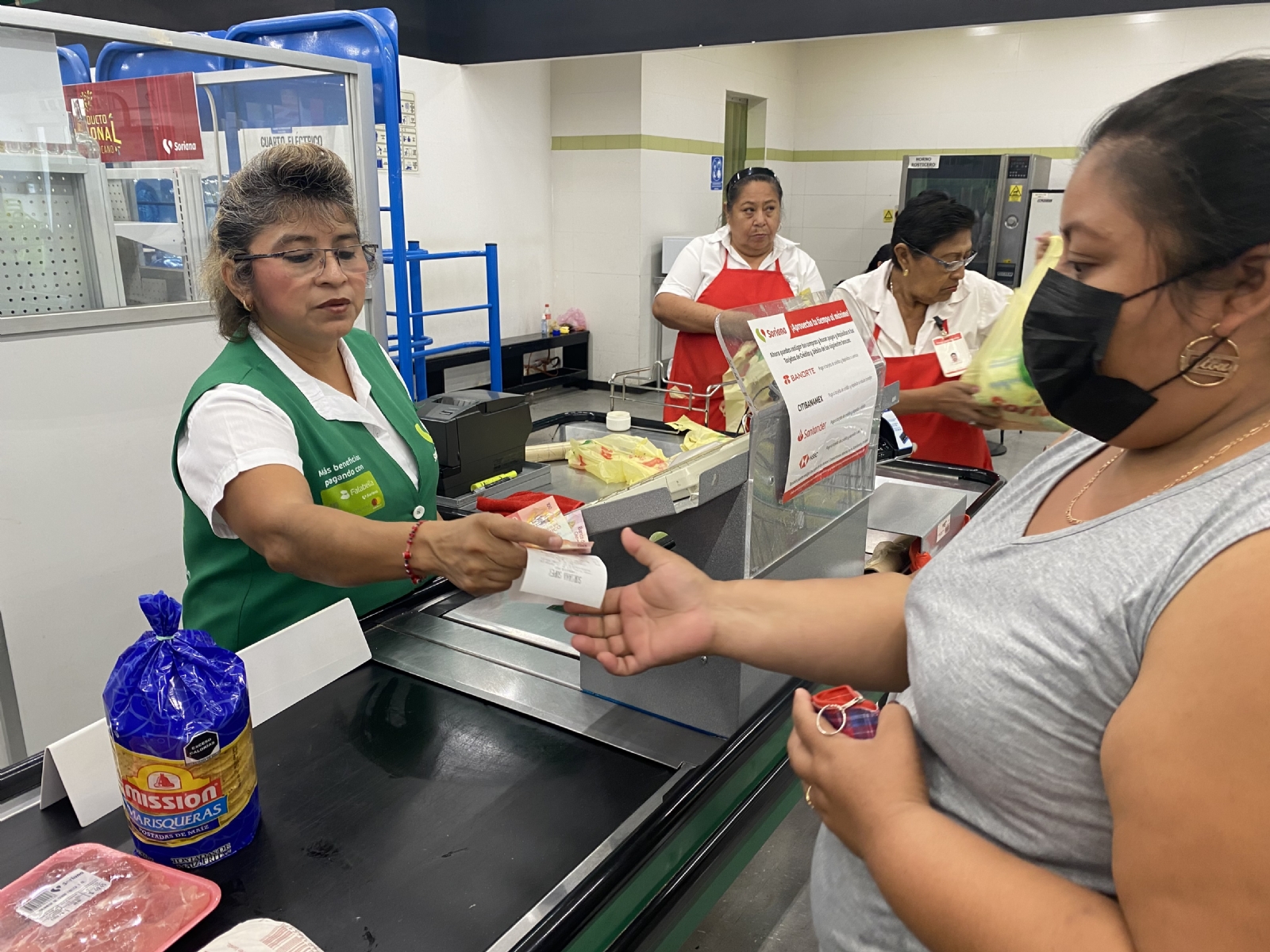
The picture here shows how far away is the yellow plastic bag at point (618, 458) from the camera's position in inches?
93.3

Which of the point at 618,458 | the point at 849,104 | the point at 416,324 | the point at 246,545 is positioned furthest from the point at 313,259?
the point at 849,104

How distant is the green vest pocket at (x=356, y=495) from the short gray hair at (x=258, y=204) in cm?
33

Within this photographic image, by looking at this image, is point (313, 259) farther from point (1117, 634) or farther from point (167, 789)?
point (1117, 634)

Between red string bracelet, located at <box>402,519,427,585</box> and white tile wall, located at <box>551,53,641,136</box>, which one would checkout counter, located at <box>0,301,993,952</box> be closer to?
red string bracelet, located at <box>402,519,427,585</box>

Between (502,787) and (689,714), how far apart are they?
295mm

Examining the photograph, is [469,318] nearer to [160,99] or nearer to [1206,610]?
[160,99]

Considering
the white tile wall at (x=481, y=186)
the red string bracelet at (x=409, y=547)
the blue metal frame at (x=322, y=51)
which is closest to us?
the red string bracelet at (x=409, y=547)

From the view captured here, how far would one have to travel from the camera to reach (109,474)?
8.34 feet

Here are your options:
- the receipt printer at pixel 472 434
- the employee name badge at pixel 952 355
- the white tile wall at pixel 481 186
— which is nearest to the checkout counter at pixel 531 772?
the receipt printer at pixel 472 434

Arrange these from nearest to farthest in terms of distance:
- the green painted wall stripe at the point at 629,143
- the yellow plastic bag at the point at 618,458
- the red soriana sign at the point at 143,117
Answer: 1. the yellow plastic bag at the point at 618,458
2. the red soriana sign at the point at 143,117
3. the green painted wall stripe at the point at 629,143

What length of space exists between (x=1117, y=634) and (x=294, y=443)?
126 centimetres

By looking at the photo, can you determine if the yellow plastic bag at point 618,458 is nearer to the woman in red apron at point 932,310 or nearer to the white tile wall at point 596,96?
the woman in red apron at point 932,310

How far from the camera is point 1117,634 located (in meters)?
0.66

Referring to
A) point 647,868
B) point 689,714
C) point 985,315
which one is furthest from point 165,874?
point 985,315
